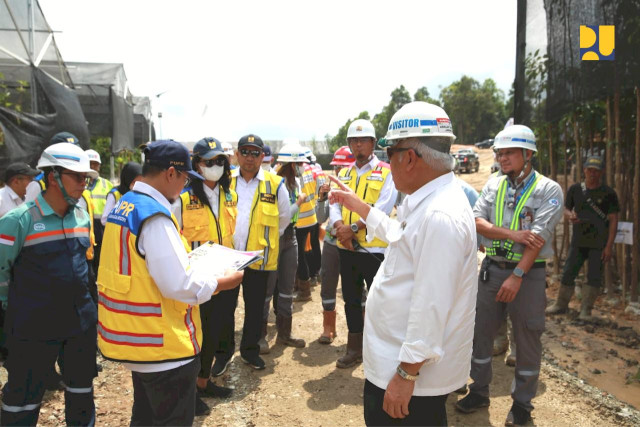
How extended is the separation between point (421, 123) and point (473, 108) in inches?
2500

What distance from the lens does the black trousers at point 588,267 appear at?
238 inches

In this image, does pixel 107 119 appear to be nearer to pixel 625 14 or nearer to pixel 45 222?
pixel 45 222

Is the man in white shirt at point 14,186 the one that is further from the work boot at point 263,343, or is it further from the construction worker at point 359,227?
the construction worker at point 359,227

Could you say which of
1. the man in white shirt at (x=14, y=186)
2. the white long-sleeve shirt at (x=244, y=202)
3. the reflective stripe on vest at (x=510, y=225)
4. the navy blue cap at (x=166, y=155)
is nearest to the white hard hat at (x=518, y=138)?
the reflective stripe on vest at (x=510, y=225)

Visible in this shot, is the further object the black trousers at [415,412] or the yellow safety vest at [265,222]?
the yellow safety vest at [265,222]

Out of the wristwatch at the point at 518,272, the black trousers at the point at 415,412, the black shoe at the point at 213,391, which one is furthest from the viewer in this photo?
the black shoe at the point at 213,391

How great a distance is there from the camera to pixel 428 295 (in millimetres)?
1860

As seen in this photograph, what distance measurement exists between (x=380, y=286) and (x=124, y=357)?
134cm

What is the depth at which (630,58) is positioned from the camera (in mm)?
5348

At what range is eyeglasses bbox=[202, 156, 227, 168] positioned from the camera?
3.80 m

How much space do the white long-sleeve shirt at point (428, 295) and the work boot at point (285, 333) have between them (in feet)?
10.7

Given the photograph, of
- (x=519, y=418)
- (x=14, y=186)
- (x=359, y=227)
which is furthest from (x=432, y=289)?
(x=14, y=186)

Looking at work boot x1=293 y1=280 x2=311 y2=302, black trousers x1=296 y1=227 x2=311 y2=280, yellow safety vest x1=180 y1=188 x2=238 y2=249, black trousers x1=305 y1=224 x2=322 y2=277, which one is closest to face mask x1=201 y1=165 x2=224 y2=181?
yellow safety vest x1=180 y1=188 x2=238 y2=249

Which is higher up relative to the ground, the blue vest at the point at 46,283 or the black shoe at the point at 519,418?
the blue vest at the point at 46,283
